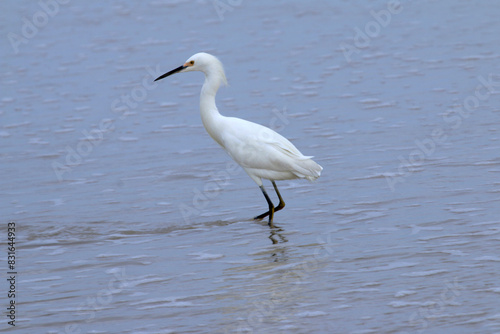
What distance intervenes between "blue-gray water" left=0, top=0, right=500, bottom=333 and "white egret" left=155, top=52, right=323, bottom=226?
381 mm

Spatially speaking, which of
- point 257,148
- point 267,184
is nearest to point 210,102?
point 257,148

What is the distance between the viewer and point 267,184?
8.82 metres

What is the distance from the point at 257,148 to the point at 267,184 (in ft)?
4.28

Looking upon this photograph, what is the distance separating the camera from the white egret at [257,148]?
747 cm

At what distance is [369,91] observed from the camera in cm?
1156

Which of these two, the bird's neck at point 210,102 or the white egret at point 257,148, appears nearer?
the white egret at point 257,148

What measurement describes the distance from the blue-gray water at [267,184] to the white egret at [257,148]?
0.38m

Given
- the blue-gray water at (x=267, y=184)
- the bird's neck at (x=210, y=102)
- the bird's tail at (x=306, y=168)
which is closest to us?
the blue-gray water at (x=267, y=184)

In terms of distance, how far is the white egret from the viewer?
24.5ft

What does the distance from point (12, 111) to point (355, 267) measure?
24.6ft

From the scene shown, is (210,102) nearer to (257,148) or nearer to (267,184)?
(257,148)

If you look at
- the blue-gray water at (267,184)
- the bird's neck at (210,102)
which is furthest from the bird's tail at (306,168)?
the bird's neck at (210,102)

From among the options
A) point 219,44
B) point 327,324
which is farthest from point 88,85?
point 327,324

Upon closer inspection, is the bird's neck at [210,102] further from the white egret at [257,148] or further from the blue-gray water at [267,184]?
the blue-gray water at [267,184]
